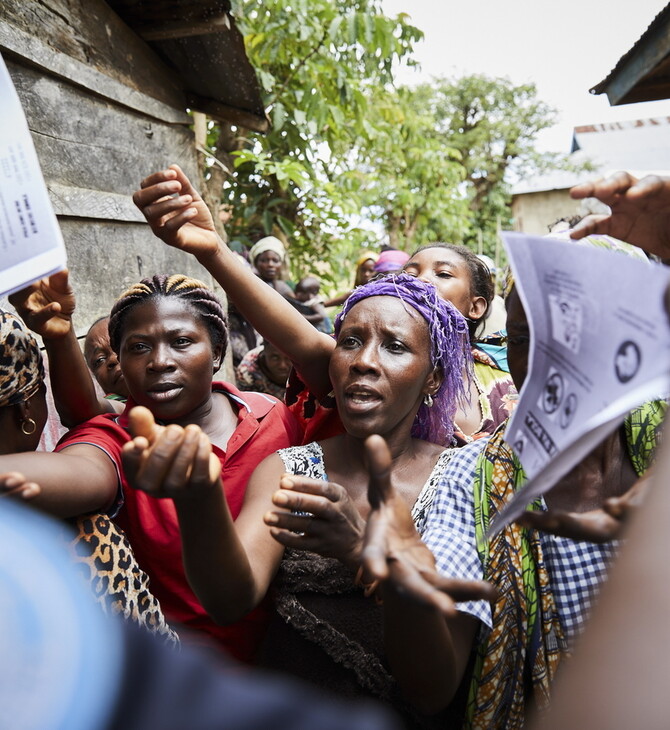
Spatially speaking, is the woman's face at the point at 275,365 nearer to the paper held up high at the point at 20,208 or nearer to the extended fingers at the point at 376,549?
the paper held up high at the point at 20,208

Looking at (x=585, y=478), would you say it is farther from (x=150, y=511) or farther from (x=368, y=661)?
(x=150, y=511)

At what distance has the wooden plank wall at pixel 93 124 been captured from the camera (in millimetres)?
3004

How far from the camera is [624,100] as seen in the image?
151 inches

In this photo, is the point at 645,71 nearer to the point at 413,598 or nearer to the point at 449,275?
the point at 449,275

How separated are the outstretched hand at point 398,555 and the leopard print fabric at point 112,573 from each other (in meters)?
0.80

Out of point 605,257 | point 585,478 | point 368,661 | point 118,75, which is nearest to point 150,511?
point 368,661

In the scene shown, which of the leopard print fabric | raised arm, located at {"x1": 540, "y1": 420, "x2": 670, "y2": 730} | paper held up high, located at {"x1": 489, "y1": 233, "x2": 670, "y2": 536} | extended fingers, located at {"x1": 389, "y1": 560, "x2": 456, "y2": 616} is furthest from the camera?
the leopard print fabric

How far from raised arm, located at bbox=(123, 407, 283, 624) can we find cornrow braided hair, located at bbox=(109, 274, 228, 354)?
2.41 ft

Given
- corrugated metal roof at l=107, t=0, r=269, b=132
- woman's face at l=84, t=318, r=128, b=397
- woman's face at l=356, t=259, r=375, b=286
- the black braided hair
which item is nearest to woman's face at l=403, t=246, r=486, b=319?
the black braided hair

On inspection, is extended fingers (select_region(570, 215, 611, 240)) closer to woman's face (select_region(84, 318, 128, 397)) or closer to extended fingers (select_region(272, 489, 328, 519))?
extended fingers (select_region(272, 489, 328, 519))

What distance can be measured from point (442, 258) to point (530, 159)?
865 inches

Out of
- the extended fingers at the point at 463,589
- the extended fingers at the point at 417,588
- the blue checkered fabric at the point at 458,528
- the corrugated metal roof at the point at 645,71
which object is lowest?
the blue checkered fabric at the point at 458,528

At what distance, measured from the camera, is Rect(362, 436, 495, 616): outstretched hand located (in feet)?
2.62

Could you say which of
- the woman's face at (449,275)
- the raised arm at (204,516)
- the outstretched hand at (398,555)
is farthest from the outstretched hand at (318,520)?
the woman's face at (449,275)
